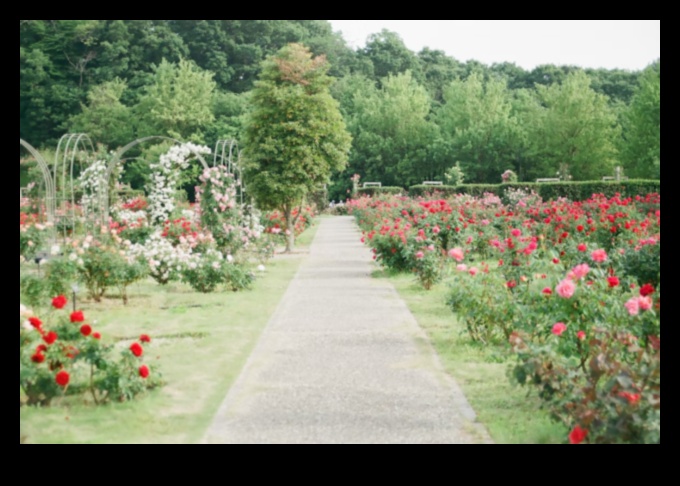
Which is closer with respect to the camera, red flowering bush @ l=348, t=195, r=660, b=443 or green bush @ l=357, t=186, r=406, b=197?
red flowering bush @ l=348, t=195, r=660, b=443

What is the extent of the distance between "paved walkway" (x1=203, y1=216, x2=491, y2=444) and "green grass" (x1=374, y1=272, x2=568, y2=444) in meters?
0.10

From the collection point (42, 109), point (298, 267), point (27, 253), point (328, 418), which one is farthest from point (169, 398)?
point (42, 109)

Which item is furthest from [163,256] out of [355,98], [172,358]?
[355,98]

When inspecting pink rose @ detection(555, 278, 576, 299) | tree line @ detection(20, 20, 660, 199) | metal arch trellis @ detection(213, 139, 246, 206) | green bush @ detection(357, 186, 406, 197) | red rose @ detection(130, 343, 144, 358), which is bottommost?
green bush @ detection(357, 186, 406, 197)

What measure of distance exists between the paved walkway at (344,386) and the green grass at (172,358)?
187 mm

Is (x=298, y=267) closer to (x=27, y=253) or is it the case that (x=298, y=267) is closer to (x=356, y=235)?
(x=27, y=253)

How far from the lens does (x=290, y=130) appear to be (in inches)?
645

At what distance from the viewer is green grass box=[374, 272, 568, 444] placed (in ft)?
14.9

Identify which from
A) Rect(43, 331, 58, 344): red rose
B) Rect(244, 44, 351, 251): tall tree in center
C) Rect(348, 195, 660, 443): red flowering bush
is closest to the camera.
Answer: Rect(348, 195, 660, 443): red flowering bush

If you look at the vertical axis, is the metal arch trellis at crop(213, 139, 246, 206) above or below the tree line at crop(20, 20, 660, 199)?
below

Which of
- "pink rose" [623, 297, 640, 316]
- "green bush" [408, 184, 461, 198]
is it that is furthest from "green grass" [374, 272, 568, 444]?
"green bush" [408, 184, 461, 198]

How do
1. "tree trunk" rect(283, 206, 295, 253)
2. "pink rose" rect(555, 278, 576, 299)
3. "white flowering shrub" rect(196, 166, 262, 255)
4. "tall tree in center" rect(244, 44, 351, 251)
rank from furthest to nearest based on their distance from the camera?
"tree trunk" rect(283, 206, 295, 253)
"tall tree in center" rect(244, 44, 351, 251)
"white flowering shrub" rect(196, 166, 262, 255)
"pink rose" rect(555, 278, 576, 299)

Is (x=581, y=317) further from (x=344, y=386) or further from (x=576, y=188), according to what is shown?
(x=576, y=188)

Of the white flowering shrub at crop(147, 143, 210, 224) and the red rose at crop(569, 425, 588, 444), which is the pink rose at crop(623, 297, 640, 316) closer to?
the red rose at crop(569, 425, 588, 444)
